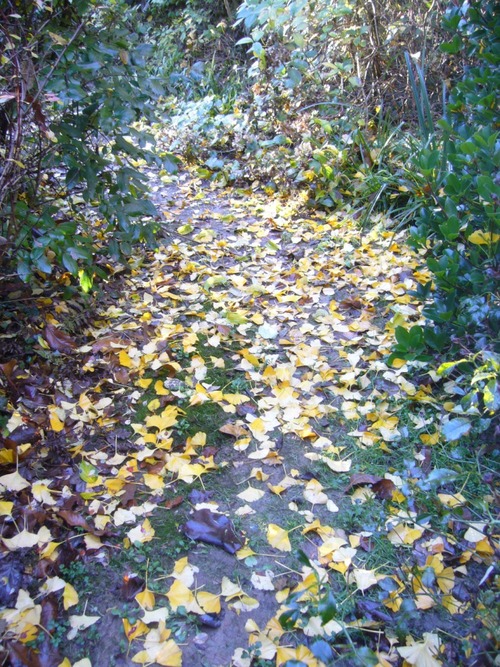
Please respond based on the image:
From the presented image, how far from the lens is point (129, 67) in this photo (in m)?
2.54

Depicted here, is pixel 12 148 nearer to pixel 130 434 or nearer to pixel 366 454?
pixel 130 434

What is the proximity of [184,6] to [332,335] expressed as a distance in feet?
23.6

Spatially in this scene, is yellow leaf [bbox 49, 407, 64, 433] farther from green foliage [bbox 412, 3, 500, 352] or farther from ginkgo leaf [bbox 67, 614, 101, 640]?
green foliage [bbox 412, 3, 500, 352]

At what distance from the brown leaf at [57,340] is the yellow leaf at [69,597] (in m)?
1.06

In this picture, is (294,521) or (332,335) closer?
(294,521)

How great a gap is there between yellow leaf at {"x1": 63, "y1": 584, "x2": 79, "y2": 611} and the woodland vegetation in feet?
0.06

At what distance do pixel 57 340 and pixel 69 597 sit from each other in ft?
3.66

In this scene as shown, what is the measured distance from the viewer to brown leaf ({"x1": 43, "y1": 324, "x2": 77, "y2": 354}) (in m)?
2.30

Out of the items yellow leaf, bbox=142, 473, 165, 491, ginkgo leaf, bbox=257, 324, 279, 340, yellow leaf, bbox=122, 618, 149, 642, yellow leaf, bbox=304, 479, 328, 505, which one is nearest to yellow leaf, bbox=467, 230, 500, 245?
yellow leaf, bbox=304, 479, 328, 505

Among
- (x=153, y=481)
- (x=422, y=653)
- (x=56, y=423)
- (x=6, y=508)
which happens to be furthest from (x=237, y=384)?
(x=422, y=653)

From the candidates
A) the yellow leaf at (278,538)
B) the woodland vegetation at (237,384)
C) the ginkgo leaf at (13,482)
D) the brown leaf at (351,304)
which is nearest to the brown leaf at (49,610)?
the woodland vegetation at (237,384)

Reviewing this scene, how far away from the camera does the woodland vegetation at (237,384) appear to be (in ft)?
4.90

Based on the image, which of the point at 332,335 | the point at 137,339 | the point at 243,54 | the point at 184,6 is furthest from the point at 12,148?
the point at 184,6

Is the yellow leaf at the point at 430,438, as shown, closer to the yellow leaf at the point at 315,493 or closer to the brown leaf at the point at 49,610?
the yellow leaf at the point at 315,493
